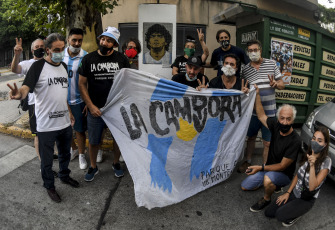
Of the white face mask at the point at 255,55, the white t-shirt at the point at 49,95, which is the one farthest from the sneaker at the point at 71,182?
the white face mask at the point at 255,55

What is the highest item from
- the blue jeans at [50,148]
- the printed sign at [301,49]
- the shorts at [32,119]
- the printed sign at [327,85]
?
the printed sign at [301,49]

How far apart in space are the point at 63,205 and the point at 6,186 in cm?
91

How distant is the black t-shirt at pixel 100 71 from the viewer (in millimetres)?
3197

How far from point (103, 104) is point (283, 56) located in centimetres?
363

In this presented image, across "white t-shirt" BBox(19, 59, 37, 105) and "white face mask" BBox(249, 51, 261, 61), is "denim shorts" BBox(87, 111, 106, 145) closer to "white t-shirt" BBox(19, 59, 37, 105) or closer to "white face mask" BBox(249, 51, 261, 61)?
"white t-shirt" BBox(19, 59, 37, 105)

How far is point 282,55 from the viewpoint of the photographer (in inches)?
203

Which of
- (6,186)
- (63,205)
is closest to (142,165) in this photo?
(63,205)

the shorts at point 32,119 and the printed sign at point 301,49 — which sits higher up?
the printed sign at point 301,49

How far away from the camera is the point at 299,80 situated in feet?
18.2

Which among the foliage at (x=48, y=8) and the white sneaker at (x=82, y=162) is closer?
the white sneaker at (x=82, y=162)

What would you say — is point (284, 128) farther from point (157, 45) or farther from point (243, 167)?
point (157, 45)

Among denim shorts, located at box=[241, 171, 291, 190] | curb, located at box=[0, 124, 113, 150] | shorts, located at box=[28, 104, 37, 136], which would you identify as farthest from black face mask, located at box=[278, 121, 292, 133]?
curb, located at box=[0, 124, 113, 150]

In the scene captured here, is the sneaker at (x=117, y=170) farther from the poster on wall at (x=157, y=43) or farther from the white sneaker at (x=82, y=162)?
the poster on wall at (x=157, y=43)

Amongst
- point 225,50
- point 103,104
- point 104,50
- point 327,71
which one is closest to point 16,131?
point 103,104
